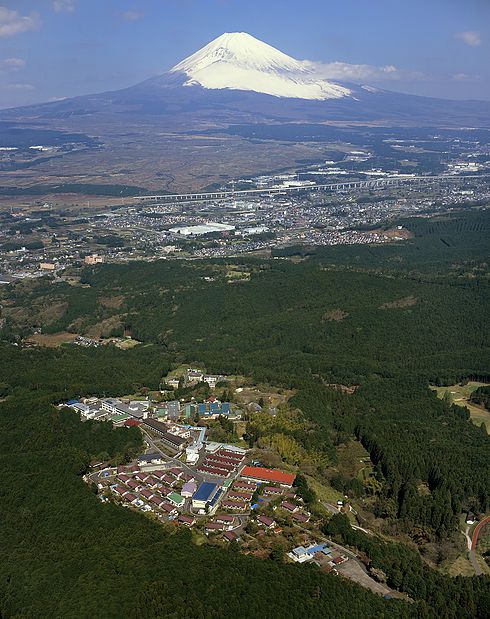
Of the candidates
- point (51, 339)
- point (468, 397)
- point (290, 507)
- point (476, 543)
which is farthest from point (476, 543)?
point (51, 339)

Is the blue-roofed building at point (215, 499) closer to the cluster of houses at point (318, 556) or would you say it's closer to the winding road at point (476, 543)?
the cluster of houses at point (318, 556)

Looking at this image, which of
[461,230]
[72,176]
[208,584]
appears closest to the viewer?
[208,584]

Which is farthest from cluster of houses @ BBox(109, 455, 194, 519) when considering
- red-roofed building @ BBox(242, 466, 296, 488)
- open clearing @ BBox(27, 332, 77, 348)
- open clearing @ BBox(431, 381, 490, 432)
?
open clearing @ BBox(27, 332, 77, 348)

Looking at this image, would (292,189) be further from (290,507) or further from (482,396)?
(290,507)

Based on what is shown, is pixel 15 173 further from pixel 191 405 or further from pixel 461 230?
pixel 191 405

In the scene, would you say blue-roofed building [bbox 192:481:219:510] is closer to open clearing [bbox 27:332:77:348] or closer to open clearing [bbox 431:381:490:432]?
open clearing [bbox 431:381:490:432]

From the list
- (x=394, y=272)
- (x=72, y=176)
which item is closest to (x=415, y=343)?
(x=394, y=272)
